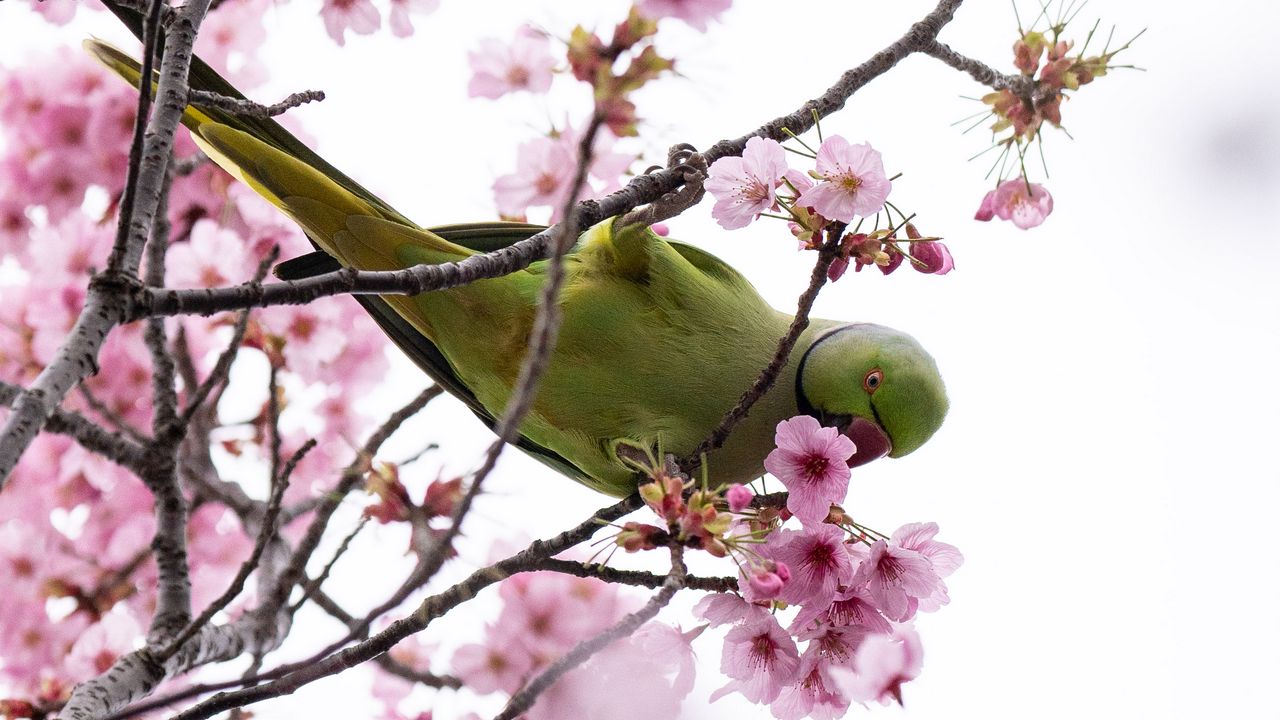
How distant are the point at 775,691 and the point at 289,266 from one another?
4.40 feet

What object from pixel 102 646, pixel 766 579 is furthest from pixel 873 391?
pixel 102 646

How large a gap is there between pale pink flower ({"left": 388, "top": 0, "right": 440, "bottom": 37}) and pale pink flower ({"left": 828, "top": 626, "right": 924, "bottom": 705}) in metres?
1.79

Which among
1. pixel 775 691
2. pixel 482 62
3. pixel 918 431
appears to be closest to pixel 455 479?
pixel 775 691

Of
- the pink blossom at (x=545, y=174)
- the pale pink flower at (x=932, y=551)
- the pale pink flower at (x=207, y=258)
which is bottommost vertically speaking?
the pale pink flower at (x=932, y=551)

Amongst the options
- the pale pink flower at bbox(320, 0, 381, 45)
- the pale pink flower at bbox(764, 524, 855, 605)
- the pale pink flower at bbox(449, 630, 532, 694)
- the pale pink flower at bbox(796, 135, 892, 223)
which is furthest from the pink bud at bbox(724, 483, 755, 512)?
the pale pink flower at bbox(320, 0, 381, 45)

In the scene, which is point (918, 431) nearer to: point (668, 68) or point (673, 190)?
point (673, 190)

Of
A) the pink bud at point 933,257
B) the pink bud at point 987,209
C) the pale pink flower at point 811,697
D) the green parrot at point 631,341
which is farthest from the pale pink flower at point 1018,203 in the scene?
the pale pink flower at point 811,697

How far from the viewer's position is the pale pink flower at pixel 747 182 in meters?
1.54

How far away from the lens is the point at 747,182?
5.18 ft

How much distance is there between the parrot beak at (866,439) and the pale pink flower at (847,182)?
0.68 m

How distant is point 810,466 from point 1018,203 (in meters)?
0.92

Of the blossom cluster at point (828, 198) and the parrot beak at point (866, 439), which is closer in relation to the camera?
the blossom cluster at point (828, 198)

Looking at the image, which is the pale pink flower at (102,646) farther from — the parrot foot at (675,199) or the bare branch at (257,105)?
the parrot foot at (675,199)

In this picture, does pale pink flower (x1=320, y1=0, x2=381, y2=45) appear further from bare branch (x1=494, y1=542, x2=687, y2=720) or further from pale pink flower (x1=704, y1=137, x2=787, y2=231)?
bare branch (x1=494, y1=542, x2=687, y2=720)
